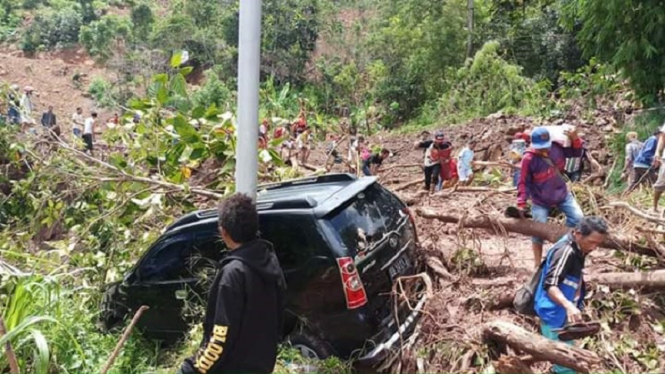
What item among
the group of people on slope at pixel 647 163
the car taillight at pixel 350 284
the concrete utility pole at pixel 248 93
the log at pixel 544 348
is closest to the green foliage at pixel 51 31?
the group of people on slope at pixel 647 163

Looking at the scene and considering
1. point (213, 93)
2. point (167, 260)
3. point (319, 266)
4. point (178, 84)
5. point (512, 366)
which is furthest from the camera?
point (213, 93)

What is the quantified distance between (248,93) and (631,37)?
34.2 feet

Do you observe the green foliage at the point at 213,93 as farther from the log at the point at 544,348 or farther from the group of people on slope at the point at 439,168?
the log at the point at 544,348

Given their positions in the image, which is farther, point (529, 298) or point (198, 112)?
point (198, 112)

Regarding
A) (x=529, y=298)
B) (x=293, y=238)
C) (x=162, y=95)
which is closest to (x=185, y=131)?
(x=162, y=95)

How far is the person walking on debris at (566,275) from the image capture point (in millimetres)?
3965

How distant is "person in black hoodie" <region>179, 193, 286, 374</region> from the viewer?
302 centimetres

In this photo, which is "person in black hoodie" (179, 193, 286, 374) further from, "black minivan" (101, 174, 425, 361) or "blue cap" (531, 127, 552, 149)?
"blue cap" (531, 127, 552, 149)

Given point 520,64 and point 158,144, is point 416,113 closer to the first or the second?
point 520,64

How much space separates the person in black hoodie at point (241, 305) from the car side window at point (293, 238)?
178cm

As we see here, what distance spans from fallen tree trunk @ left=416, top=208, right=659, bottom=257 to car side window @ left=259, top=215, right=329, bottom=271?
8.16 ft

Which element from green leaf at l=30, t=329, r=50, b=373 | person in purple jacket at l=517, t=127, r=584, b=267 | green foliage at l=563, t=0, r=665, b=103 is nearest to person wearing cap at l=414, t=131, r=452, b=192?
green foliage at l=563, t=0, r=665, b=103

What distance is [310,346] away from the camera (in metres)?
5.12

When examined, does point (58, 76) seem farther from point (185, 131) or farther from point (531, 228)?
point (531, 228)
